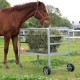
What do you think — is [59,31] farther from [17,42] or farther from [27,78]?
[27,78]

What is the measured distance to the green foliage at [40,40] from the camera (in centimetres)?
959

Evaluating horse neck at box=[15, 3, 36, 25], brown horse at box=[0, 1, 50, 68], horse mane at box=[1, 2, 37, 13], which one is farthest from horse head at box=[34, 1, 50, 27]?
horse neck at box=[15, 3, 36, 25]

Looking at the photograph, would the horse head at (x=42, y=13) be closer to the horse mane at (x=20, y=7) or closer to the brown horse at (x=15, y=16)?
the brown horse at (x=15, y=16)

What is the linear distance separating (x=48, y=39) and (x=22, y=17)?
5.33 ft

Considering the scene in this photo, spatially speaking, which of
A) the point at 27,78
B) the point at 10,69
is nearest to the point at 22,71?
the point at 10,69

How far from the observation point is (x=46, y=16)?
9.86m

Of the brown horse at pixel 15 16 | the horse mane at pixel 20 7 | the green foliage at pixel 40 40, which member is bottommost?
the green foliage at pixel 40 40

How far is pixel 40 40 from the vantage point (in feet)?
32.1

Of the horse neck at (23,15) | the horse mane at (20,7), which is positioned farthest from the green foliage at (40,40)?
the horse mane at (20,7)

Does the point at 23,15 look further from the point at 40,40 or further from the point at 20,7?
the point at 40,40

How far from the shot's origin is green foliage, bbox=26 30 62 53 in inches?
378

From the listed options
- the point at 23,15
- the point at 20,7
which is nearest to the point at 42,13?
the point at 23,15

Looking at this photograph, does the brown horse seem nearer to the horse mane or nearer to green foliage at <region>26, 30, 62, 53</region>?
the horse mane

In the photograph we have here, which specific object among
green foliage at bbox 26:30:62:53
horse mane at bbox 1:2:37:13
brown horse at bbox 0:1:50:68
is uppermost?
horse mane at bbox 1:2:37:13
